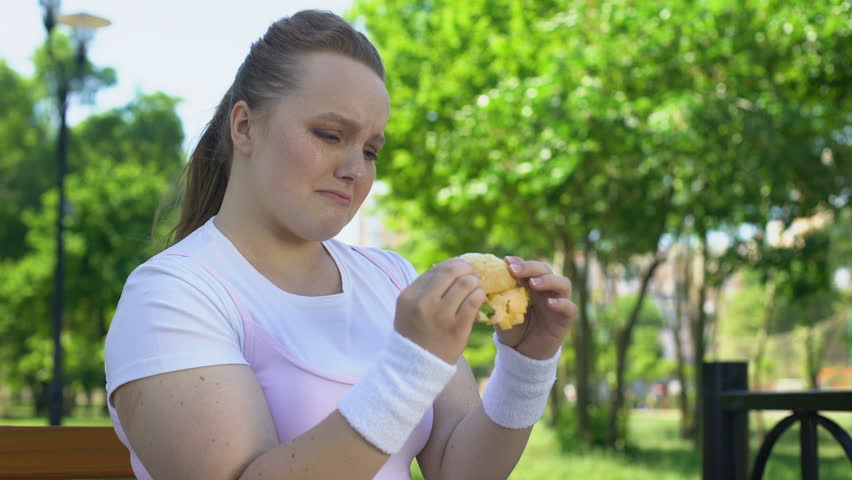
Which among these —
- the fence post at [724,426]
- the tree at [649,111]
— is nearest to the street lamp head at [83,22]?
the tree at [649,111]

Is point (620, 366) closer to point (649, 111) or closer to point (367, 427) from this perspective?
point (649, 111)

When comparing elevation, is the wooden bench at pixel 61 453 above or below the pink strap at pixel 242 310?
below

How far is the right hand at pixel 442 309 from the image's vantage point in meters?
1.62

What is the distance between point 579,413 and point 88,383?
22.0 metres

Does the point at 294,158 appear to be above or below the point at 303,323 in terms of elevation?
above

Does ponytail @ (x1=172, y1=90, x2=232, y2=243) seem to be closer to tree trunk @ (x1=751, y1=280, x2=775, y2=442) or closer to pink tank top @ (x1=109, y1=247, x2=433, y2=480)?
pink tank top @ (x1=109, y1=247, x2=433, y2=480)

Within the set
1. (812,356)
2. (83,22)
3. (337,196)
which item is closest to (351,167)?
(337,196)

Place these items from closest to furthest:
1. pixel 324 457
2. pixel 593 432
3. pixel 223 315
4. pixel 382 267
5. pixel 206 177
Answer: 1. pixel 324 457
2. pixel 223 315
3. pixel 206 177
4. pixel 382 267
5. pixel 593 432

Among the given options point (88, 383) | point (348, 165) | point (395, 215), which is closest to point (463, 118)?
point (395, 215)

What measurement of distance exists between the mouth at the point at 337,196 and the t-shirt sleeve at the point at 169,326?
0.92 ft

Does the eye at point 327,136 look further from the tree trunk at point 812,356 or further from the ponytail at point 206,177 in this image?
the tree trunk at point 812,356

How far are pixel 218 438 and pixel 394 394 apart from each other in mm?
312

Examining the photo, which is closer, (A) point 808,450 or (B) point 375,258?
(B) point 375,258

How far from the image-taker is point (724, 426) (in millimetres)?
2951
